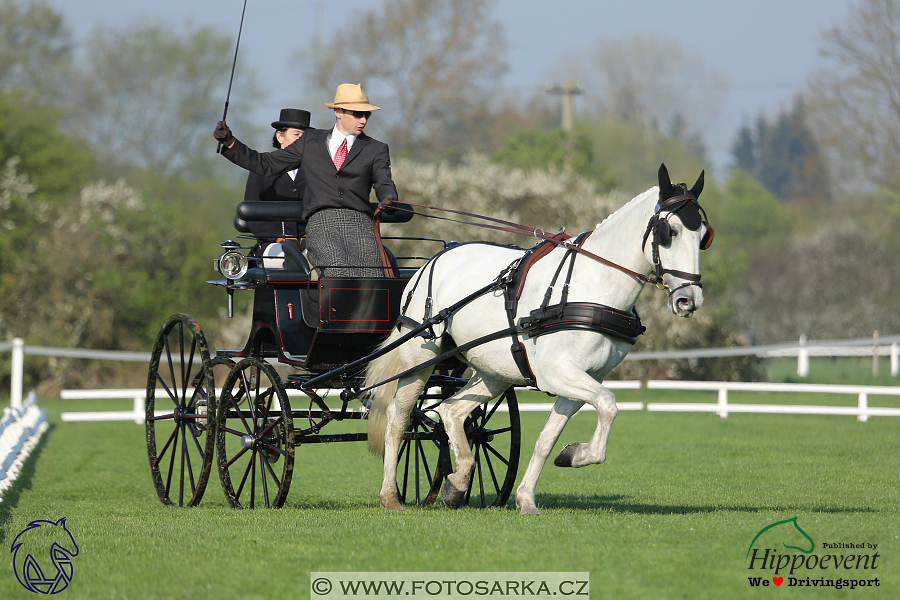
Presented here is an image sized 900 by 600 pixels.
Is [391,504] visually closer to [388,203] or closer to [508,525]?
[508,525]

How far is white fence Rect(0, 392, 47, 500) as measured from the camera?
360 inches

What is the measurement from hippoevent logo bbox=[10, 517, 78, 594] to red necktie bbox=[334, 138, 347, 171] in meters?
2.87

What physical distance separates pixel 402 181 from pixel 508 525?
19.0 meters

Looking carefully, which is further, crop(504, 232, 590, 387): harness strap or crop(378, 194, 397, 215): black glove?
crop(378, 194, 397, 215): black glove

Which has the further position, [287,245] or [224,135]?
[287,245]

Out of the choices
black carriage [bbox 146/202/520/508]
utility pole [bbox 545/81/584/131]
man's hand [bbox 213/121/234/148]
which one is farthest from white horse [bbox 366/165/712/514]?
utility pole [bbox 545/81/584/131]

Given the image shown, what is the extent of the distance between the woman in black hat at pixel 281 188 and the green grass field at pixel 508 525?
2049mm

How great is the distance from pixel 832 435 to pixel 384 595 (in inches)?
377

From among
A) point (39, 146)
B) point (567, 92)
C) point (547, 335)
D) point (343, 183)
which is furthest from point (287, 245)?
point (567, 92)

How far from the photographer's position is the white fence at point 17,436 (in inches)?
360

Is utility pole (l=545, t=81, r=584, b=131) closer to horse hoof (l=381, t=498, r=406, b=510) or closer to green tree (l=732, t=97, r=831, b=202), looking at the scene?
horse hoof (l=381, t=498, r=406, b=510)

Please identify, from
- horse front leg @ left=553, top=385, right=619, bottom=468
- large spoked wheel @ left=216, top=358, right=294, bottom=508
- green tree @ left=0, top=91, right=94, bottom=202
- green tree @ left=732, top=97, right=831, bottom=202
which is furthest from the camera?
green tree @ left=732, top=97, right=831, bottom=202

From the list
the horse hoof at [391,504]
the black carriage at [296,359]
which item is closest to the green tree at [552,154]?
the black carriage at [296,359]

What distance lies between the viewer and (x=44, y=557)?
4926 mm
